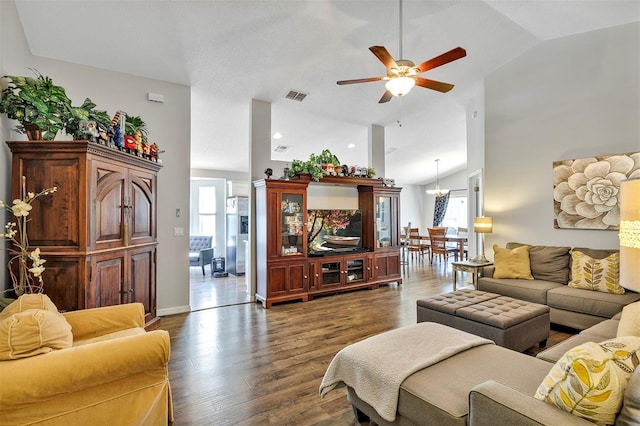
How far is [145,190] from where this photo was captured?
3.49 m

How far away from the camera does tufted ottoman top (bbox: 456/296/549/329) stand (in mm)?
2775

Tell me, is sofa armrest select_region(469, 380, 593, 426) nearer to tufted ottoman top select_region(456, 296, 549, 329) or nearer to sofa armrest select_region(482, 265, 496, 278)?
tufted ottoman top select_region(456, 296, 549, 329)

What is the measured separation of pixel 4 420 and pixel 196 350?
1.71 metres

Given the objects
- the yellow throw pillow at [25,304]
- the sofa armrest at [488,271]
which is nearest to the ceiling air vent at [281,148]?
the sofa armrest at [488,271]

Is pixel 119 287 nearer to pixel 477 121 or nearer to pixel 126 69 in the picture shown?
pixel 126 69

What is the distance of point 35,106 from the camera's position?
246 cm

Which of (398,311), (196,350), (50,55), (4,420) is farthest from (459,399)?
(50,55)

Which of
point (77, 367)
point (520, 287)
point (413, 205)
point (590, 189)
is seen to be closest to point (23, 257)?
point (77, 367)

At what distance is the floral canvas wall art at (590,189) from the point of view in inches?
151

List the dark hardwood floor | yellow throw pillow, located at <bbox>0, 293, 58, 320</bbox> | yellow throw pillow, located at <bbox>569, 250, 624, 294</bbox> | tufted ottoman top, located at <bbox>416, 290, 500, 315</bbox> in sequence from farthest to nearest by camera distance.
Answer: yellow throw pillow, located at <bbox>569, 250, 624, 294</bbox> → tufted ottoman top, located at <bbox>416, 290, 500, 315</bbox> → the dark hardwood floor → yellow throw pillow, located at <bbox>0, 293, 58, 320</bbox>

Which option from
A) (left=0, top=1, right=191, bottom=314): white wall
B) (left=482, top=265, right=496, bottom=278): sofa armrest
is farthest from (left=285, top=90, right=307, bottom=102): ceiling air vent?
(left=482, top=265, right=496, bottom=278): sofa armrest

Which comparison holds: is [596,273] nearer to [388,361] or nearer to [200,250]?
[388,361]

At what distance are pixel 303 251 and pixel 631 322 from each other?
3.77 metres

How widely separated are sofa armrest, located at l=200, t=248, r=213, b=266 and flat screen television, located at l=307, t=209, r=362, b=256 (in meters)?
3.21
